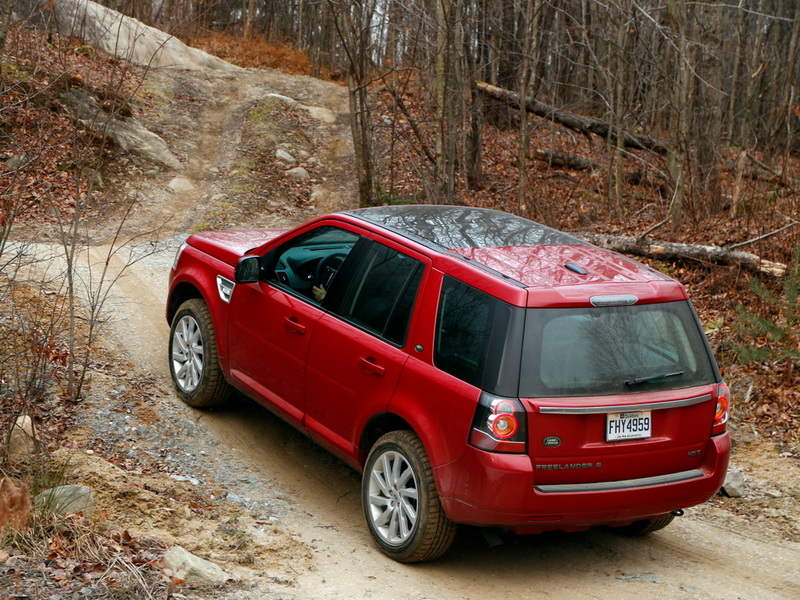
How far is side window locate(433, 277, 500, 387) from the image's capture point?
4.18 metres

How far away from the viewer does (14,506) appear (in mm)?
4109

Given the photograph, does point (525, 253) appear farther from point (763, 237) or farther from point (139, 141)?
point (139, 141)

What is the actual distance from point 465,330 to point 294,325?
4.90 feet

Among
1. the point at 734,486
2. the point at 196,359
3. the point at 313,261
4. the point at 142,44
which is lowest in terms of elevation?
the point at 734,486

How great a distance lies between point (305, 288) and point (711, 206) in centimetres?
811

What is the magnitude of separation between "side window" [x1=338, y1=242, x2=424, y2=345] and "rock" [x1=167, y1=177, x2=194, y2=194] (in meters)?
10.7

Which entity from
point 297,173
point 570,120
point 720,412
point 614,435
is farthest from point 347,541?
point 570,120

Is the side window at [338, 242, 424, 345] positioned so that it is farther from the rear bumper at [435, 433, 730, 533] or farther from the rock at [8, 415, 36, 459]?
the rock at [8, 415, 36, 459]

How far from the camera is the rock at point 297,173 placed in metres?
16.7

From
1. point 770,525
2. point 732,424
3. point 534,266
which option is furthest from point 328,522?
point 732,424

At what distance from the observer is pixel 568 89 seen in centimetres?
2605

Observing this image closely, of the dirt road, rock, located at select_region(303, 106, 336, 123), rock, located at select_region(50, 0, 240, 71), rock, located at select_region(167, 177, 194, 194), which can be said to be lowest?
the dirt road

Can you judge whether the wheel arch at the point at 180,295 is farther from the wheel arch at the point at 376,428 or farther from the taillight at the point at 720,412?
the taillight at the point at 720,412

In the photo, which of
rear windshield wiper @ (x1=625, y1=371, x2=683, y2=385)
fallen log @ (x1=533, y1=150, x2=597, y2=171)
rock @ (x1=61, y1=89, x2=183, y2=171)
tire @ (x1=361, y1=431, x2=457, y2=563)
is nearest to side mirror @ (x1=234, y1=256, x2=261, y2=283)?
tire @ (x1=361, y1=431, x2=457, y2=563)
